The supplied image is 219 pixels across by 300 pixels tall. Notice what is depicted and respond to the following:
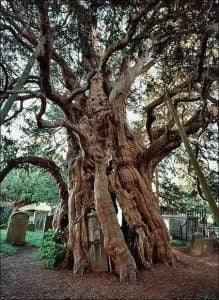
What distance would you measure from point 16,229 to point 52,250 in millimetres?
3929

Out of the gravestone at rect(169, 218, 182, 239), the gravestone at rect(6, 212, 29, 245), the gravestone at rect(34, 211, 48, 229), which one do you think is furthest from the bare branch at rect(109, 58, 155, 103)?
the gravestone at rect(34, 211, 48, 229)

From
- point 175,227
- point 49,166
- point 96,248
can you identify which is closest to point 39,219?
point 175,227

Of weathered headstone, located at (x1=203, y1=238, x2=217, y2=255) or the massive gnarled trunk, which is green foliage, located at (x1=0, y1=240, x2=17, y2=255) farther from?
weathered headstone, located at (x1=203, y1=238, x2=217, y2=255)

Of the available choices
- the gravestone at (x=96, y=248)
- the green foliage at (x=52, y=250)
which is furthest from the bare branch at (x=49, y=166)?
the gravestone at (x=96, y=248)

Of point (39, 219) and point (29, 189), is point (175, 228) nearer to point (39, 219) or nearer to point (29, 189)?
point (39, 219)

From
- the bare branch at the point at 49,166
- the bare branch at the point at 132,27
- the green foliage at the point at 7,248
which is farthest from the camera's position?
the green foliage at the point at 7,248

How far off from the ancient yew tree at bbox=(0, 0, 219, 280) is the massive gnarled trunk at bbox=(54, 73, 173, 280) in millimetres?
28

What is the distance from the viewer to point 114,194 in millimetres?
8273

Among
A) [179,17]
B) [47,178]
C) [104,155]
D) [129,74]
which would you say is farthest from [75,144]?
[47,178]

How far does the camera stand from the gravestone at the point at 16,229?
36.9 feet

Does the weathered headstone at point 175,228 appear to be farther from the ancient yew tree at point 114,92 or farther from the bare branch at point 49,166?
the bare branch at point 49,166

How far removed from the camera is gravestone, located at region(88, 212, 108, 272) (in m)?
7.52

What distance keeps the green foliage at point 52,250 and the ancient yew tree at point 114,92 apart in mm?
250

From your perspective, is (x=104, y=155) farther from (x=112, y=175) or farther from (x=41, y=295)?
(x=41, y=295)
